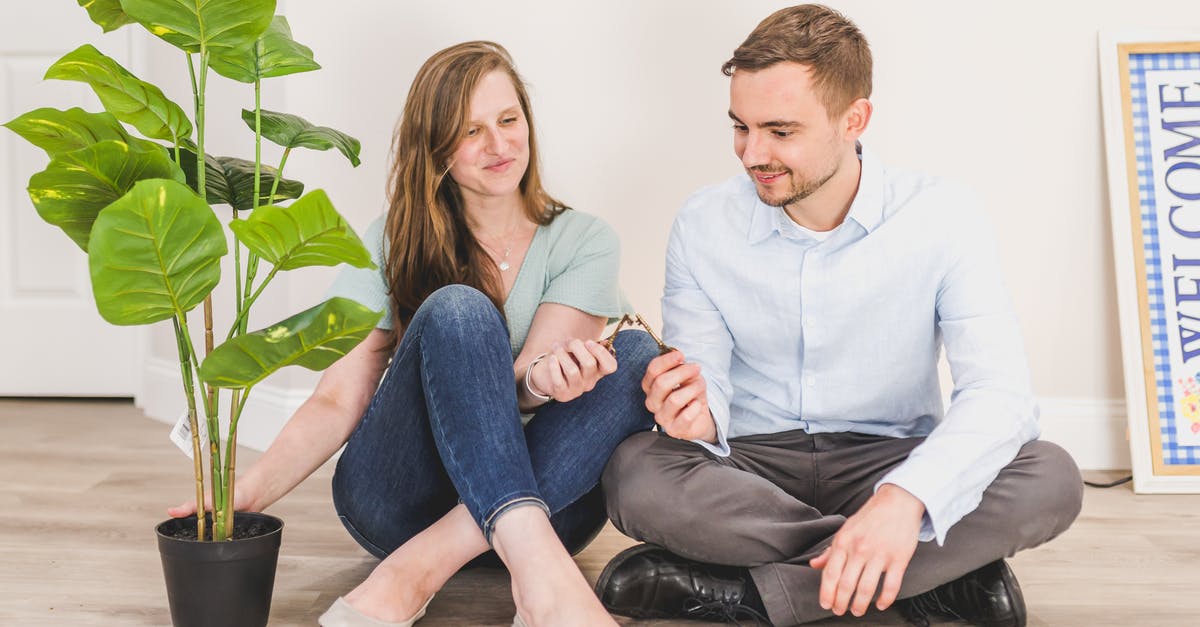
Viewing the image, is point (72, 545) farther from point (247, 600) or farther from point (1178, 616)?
point (1178, 616)

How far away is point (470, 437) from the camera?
134 cm

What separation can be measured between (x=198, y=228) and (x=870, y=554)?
32.0 inches

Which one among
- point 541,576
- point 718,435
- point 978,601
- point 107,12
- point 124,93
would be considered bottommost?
point 978,601

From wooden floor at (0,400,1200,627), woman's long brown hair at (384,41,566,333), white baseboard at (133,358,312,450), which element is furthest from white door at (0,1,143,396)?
woman's long brown hair at (384,41,566,333)

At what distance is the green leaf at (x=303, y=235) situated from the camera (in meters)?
1.08

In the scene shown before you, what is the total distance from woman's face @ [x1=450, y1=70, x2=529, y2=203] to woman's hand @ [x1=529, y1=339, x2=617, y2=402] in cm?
36

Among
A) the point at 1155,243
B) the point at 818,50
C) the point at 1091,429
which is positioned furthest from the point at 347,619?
the point at 1155,243

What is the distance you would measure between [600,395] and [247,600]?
52 cm

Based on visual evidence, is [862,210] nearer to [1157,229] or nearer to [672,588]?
[672,588]

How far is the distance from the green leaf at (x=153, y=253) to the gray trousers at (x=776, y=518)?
2.03 ft

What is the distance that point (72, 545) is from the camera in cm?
180

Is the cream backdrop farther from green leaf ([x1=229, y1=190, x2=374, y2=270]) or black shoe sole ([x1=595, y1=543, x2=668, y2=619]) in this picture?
green leaf ([x1=229, y1=190, x2=374, y2=270])

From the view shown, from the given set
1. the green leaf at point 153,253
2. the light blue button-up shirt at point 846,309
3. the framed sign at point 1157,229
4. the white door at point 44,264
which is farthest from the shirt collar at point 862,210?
the white door at point 44,264

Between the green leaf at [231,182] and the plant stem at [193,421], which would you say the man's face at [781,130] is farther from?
the plant stem at [193,421]
